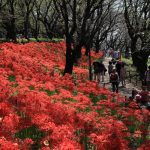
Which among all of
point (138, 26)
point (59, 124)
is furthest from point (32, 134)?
point (138, 26)

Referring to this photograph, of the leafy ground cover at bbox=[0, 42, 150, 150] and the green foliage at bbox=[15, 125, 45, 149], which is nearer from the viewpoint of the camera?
the leafy ground cover at bbox=[0, 42, 150, 150]

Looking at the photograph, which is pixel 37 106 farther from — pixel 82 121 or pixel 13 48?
pixel 13 48

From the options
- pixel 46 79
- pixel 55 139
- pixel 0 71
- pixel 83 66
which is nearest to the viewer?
pixel 55 139

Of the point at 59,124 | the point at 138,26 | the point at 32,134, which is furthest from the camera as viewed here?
the point at 138,26

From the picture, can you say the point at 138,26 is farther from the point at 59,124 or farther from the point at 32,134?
the point at 32,134

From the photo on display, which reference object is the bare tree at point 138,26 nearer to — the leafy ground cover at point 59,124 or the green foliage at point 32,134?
the leafy ground cover at point 59,124

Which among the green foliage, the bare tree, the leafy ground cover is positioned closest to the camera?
the leafy ground cover

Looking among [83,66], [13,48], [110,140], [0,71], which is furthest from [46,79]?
[83,66]

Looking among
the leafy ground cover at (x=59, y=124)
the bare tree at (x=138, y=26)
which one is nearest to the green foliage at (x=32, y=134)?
the leafy ground cover at (x=59, y=124)

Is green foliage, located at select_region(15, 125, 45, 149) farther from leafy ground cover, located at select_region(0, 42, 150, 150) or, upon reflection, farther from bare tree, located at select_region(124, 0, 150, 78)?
bare tree, located at select_region(124, 0, 150, 78)

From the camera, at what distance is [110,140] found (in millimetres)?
8930

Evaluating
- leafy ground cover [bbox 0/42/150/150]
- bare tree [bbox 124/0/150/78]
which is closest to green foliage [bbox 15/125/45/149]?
leafy ground cover [bbox 0/42/150/150]

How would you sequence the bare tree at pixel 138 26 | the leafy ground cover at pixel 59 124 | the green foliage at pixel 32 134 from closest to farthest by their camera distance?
the leafy ground cover at pixel 59 124
the green foliage at pixel 32 134
the bare tree at pixel 138 26

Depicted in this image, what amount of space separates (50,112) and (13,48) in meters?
16.2
